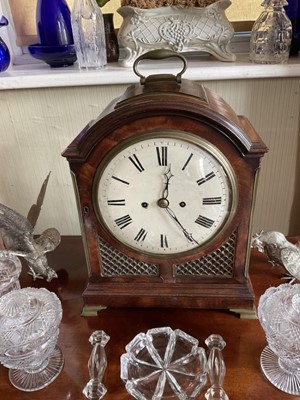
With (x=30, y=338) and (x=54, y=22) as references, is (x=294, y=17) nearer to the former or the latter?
(x=54, y=22)

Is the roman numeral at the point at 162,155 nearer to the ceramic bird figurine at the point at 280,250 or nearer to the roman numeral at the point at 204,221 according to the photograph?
the roman numeral at the point at 204,221

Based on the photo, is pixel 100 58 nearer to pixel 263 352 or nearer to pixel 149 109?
pixel 149 109

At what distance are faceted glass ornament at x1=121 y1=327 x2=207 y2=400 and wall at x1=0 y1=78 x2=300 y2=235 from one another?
1.89 ft

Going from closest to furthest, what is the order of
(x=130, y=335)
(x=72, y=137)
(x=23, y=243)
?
(x=130, y=335), (x=23, y=243), (x=72, y=137)

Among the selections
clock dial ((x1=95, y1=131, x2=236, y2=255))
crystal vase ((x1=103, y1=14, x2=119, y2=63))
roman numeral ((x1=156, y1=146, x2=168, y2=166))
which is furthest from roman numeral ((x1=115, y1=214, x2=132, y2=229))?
crystal vase ((x1=103, y1=14, x2=119, y2=63))

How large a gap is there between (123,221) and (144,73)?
43 cm

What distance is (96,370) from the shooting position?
0.58 metres

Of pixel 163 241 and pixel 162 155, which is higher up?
pixel 162 155

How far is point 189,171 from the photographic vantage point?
1.97ft

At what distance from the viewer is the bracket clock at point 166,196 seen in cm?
58

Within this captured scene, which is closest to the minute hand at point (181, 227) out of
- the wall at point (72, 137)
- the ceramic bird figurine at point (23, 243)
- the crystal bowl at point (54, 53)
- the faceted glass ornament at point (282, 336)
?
the faceted glass ornament at point (282, 336)

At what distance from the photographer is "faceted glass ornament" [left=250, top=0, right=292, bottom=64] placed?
86 centimetres

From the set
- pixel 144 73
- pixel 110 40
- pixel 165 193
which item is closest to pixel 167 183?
pixel 165 193

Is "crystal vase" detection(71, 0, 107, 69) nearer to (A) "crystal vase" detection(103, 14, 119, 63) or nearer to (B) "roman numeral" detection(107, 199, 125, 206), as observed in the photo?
(A) "crystal vase" detection(103, 14, 119, 63)
